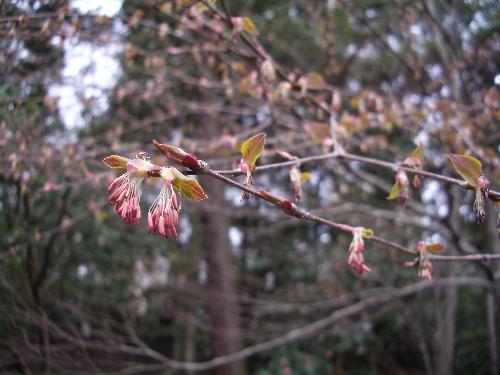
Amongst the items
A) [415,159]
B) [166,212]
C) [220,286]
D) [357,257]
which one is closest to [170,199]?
[166,212]

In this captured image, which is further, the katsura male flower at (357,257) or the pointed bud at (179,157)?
the katsura male flower at (357,257)

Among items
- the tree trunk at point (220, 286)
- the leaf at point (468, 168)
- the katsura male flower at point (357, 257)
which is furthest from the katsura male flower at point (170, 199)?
the tree trunk at point (220, 286)

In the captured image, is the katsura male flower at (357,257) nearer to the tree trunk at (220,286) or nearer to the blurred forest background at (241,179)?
the blurred forest background at (241,179)

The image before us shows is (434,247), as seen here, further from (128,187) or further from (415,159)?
(128,187)

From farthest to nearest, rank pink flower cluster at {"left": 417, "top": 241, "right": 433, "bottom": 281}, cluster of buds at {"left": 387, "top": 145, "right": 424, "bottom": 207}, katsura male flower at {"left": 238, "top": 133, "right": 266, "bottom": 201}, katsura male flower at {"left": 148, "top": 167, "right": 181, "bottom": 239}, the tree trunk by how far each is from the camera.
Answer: the tree trunk → cluster of buds at {"left": 387, "top": 145, "right": 424, "bottom": 207} → pink flower cluster at {"left": 417, "top": 241, "right": 433, "bottom": 281} → katsura male flower at {"left": 238, "top": 133, "right": 266, "bottom": 201} → katsura male flower at {"left": 148, "top": 167, "right": 181, "bottom": 239}

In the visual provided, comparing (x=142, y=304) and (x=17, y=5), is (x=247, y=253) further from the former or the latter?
(x=17, y=5)

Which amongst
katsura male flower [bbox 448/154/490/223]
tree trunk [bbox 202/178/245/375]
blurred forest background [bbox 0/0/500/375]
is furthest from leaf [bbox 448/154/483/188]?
tree trunk [bbox 202/178/245/375]

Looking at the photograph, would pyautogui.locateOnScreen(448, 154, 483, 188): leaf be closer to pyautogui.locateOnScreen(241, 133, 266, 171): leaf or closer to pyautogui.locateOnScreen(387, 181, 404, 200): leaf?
pyautogui.locateOnScreen(387, 181, 404, 200): leaf
